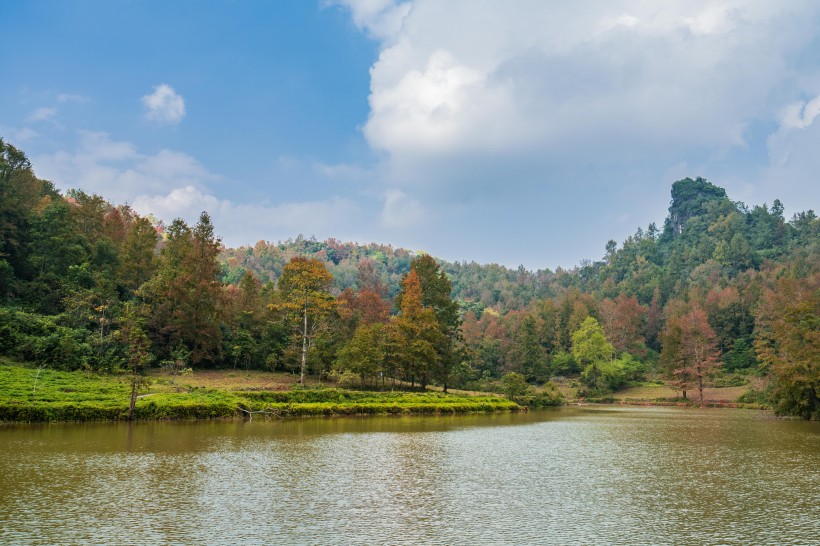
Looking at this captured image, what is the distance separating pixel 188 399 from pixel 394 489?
24.7 meters

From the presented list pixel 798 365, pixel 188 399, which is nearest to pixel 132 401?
pixel 188 399

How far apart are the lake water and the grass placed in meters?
2.80

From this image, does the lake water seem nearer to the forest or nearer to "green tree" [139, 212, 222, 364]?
the forest

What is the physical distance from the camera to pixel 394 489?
16.3 m

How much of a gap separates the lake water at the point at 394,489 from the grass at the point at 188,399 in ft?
9.18

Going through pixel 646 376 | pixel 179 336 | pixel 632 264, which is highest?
pixel 632 264

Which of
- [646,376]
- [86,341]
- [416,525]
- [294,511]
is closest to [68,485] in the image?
[294,511]

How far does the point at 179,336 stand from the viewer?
5347 centimetres

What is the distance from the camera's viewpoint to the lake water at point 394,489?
1183 centimetres

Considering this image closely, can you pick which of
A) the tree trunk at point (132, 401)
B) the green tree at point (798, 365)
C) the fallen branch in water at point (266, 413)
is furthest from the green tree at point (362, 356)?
the green tree at point (798, 365)

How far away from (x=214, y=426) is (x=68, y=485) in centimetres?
1724

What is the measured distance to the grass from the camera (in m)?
31.8

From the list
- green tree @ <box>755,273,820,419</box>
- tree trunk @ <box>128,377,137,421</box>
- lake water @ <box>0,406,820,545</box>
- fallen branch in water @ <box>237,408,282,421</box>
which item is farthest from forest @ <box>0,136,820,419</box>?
lake water @ <box>0,406,820,545</box>

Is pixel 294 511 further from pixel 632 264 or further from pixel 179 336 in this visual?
pixel 632 264
